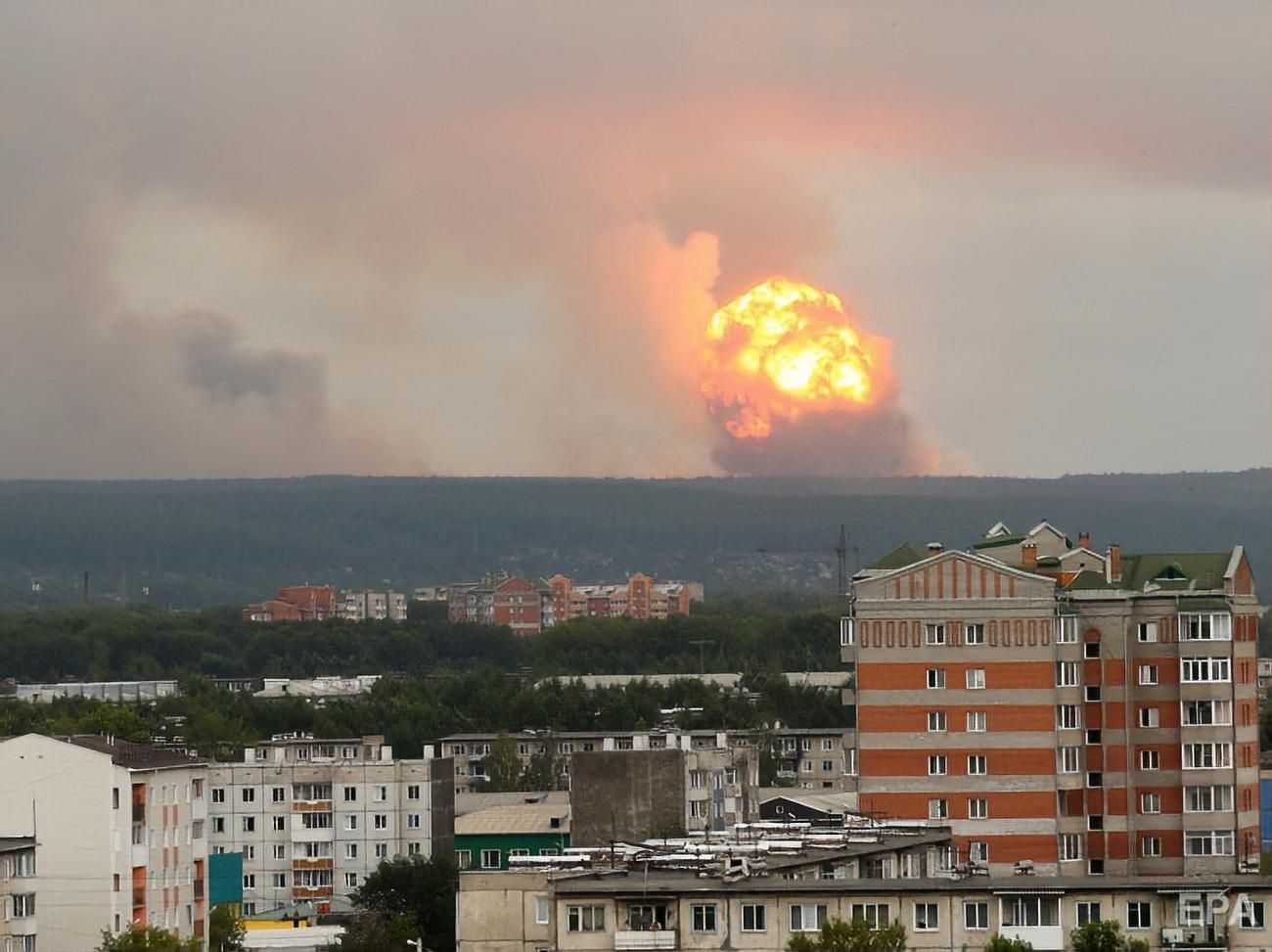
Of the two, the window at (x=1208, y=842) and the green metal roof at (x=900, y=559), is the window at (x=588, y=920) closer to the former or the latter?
the window at (x=1208, y=842)

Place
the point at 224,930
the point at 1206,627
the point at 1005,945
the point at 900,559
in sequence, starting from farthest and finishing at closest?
the point at 900,559, the point at 224,930, the point at 1206,627, the point at 1005,945

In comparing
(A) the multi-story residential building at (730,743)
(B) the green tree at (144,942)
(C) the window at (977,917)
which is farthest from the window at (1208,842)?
(A) the multi-story residential building at (730,743)

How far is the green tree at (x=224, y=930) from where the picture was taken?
276 feet

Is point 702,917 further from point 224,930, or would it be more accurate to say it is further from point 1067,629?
point 224,930

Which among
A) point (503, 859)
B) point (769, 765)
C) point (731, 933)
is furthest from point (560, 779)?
point (731, 933)

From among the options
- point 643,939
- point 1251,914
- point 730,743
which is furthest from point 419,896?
point 730,743

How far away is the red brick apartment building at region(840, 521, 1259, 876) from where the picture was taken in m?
82.9

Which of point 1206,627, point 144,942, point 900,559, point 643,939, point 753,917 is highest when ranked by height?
point 900,559

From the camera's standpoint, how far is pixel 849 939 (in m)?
54.3

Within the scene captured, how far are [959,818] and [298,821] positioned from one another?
40411 millimetres

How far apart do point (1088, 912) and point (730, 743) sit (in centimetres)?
7842

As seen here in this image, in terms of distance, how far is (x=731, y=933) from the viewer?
187 feet

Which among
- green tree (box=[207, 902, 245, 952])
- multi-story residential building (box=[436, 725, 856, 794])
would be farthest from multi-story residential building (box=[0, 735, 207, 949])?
multi-story residential building (box=[436, 725, 856, 794])

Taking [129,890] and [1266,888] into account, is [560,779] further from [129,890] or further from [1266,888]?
[1266,888]
